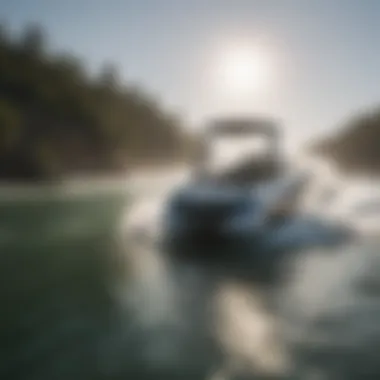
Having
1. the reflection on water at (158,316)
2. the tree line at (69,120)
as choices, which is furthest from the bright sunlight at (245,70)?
the reflection on water at (158,316)

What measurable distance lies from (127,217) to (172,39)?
136 centimetres

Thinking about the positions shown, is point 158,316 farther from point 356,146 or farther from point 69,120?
point 69,120

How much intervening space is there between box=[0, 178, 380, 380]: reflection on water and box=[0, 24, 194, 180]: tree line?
480 millimetres

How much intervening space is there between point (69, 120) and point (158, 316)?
2947 mm

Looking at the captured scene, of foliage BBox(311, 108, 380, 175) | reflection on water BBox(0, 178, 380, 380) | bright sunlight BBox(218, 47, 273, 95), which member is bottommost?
reflection on water BBox(0, 178, 380, 380)

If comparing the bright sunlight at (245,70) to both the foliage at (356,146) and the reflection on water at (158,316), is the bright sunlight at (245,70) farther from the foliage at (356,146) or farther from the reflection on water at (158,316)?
the reflection on water at (158,316)

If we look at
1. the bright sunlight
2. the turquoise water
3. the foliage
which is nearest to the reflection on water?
the turquoise water

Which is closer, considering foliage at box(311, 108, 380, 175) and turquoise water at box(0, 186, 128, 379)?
turquoise water at box(0, 186, 128, 379)

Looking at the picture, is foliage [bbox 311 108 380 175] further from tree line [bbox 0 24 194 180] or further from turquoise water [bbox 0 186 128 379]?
turquoise water [bbox 0 186 128 379]

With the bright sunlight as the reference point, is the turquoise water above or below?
below

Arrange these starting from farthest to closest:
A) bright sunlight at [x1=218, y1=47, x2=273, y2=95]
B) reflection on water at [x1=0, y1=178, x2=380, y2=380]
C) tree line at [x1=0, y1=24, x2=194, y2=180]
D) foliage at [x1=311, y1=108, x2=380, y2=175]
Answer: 1. tree line at [x1=0, y1=24, x2=194, y2=180]
2. foliage at [x1=311, y1=108, x2=380, y2=175]
3. bright sunlight at [x1=218, y1=47, x2=273, y2=95]
4. reflection on water at [x1=0, y1=178, x2=380, y2=380]

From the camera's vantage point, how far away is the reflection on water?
1.79 m

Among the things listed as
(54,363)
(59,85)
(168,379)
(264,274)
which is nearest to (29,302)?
(54,363)

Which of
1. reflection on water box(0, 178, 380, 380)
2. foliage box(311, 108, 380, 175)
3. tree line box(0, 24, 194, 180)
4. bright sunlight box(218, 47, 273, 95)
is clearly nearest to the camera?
reflection on water box(0, 178, 380, 380)
